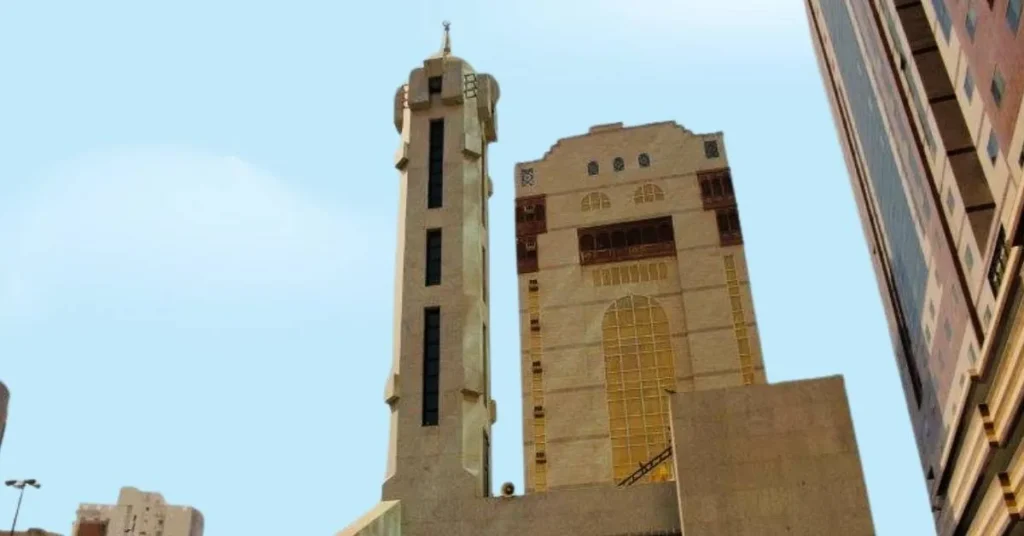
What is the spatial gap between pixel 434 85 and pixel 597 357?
89.4 feet

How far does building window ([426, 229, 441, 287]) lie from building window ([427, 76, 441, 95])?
650 cm

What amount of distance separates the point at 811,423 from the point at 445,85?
18.7 meters

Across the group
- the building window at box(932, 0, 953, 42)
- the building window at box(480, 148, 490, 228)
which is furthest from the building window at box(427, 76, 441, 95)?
the building window at box(932, 0, 953, 42)

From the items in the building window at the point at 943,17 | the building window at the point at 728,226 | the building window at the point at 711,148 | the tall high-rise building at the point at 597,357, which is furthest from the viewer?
the building window at the point at 711,148

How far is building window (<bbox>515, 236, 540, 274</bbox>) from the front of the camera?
2426 inches

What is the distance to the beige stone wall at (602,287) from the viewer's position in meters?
53.6

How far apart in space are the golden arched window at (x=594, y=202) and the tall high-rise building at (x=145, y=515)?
2425 inches

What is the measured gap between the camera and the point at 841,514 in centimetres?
2130

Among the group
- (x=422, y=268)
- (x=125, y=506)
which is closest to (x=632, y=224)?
(x=422, y=268)

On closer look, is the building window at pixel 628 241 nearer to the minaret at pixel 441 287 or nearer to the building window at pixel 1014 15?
the minaret at pixel 441 287

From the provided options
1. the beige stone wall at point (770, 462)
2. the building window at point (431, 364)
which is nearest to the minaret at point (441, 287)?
the building window at point (431, 364)

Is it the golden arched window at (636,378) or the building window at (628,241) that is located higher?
the building window at (628,241)

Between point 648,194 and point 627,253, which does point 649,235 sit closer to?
point 627,253

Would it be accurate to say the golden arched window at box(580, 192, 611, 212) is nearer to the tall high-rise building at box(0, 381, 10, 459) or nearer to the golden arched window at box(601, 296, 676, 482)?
the golden arched window at box(601, 296, 676, 482)
